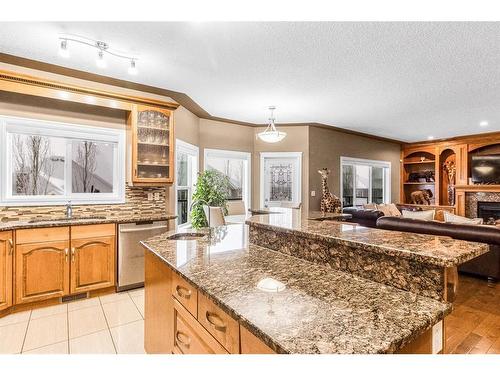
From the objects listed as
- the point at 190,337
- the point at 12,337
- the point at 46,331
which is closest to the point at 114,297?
the point at 46,331

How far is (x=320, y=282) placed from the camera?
4.01ft

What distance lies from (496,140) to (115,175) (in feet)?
26.8

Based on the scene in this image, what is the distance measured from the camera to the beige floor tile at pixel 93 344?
2.21 meters

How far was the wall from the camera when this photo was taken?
19.5 feet

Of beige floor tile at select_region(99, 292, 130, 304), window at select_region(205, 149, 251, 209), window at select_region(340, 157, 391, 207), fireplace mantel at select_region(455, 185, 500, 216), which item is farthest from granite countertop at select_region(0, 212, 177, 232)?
fireplace mantel at select_region(455, 185, 500, 216)

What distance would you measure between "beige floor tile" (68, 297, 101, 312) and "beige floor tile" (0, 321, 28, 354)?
0.40 metres

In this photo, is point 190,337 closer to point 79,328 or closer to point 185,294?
point 185,294

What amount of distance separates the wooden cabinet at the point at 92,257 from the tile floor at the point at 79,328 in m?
0.20

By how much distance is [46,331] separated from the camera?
249 cm

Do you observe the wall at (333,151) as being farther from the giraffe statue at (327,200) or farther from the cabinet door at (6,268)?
the cabinet door at (6,268)

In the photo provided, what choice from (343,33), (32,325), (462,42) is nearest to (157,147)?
(32,325)

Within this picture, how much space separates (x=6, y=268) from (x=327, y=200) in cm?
487

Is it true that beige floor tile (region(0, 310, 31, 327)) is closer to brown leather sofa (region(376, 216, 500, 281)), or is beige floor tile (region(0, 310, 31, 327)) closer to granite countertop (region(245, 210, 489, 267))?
granite countertop (region(245, 210, 489, 267))

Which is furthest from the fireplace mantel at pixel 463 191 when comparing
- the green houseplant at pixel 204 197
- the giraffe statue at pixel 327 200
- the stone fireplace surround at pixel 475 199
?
the green houseplant at pixel 204 197
